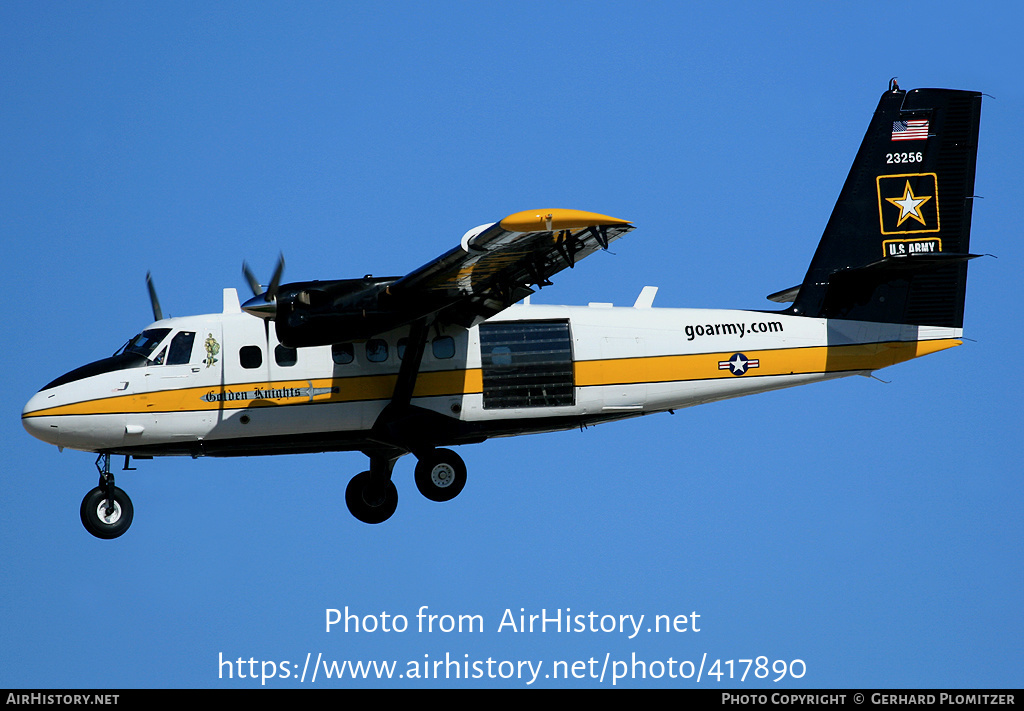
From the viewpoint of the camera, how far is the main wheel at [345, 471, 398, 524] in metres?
20.5

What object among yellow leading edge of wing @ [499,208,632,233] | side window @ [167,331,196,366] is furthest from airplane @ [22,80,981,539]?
yellow leading edge of wing @ [499,208,632,233]

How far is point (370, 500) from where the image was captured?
20469 millimetres

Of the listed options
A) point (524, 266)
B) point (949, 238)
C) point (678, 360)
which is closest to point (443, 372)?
point (524, 266)

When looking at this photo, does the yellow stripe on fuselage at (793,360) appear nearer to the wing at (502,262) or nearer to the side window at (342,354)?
the wing at (502,262)

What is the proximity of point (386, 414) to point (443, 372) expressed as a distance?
1.07 metres

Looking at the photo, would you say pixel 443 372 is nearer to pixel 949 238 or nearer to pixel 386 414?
pixel 386 414

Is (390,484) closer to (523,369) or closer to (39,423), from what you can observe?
(523,369)

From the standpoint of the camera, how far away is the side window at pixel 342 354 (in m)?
19.5

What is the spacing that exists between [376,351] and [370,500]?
2515 mm

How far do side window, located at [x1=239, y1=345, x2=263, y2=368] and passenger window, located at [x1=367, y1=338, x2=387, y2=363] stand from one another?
1605 mm

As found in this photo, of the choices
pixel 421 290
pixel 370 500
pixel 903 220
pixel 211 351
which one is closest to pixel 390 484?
pixel 370 500

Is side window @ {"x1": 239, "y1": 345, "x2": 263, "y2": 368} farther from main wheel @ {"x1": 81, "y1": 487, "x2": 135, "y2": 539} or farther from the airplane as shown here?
main wheel @ {"x1": 81, "y1": 487, "x2": 135, "y2": 539}

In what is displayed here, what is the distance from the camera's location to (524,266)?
18.4 metres
